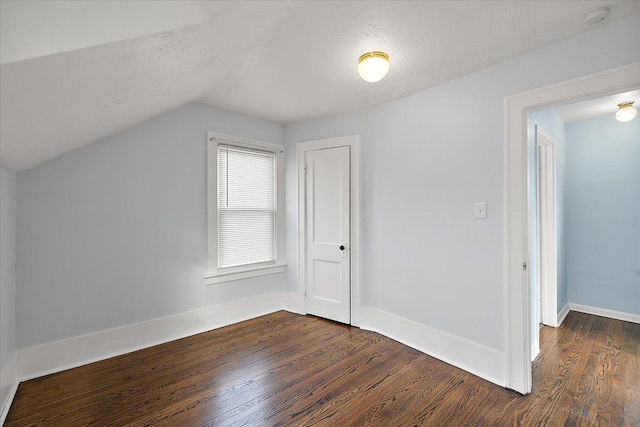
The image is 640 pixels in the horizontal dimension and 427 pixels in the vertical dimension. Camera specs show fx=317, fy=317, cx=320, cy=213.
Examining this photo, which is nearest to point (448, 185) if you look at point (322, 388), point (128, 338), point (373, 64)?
point (373, 64)

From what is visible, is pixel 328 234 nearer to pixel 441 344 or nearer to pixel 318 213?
pixel 318 213

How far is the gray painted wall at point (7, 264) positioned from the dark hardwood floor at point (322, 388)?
399mm

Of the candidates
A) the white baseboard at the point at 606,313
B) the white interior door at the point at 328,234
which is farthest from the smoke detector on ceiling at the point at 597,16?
the white baseboard at the point at 606,313

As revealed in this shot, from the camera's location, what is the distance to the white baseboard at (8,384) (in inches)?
79.7

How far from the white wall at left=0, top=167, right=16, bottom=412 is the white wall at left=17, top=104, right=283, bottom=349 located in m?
0.08

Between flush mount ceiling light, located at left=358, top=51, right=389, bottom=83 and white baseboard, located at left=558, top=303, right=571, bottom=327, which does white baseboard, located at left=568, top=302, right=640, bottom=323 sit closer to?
white baseboard, located at left=558, top=303, right=571, bottom=327

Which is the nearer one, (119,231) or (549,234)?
(119,231)

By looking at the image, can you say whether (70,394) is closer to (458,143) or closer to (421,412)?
(421,412)

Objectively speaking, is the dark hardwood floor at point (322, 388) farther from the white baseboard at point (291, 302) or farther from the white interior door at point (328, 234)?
Result: the white baseboard at point (291, 302)

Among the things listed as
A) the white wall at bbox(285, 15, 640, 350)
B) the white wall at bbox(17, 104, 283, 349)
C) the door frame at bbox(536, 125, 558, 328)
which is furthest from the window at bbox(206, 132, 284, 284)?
the door frame at bbox(536, 125, 558, 328)

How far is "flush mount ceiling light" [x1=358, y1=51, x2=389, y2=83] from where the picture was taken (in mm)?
Result: 2221

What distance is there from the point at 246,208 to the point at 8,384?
7.97 feet

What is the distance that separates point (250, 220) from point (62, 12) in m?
2.98

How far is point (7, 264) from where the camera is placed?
88.4 inches
